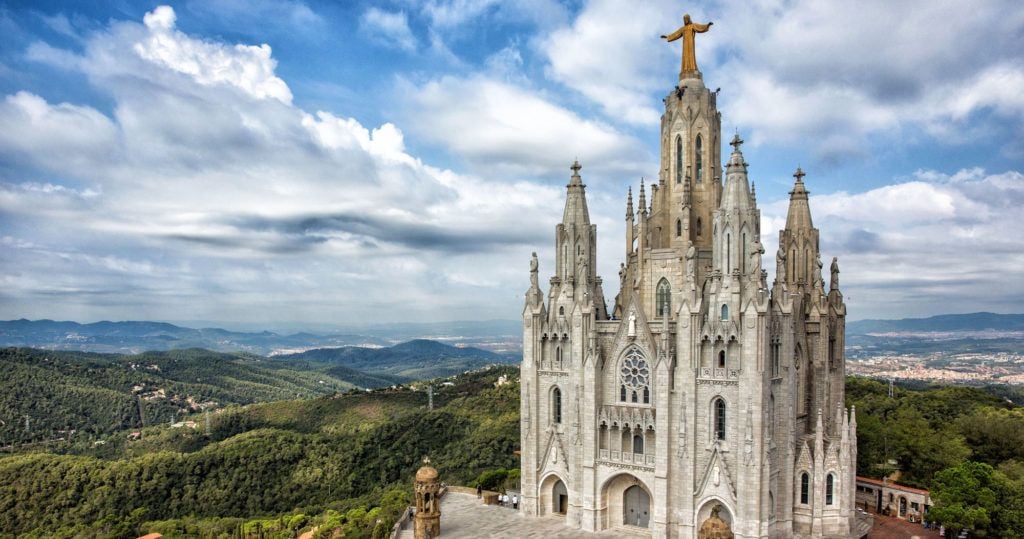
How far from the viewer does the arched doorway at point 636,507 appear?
1328 inches

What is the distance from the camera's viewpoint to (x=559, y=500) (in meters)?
36.2

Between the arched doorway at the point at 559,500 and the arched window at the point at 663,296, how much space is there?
1090cm

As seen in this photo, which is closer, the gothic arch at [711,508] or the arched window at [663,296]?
the gothic arch at [711,508]

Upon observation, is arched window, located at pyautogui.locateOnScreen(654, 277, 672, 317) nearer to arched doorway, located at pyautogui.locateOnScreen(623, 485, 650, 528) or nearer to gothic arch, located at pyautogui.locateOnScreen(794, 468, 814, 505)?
arched doorway, located at pyautogui.locateOnScreen(623, 485, 650, 528)

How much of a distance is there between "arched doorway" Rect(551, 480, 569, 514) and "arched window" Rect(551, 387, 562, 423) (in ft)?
12.3

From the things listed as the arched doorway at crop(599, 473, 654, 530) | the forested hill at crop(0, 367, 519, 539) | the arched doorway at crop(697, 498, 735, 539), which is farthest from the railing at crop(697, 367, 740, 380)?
the forested hill at crop(0, 367, 519, 539)

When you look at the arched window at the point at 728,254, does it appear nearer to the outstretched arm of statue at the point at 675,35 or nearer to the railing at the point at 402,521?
the outstretched arm of statue at the point at 675,35

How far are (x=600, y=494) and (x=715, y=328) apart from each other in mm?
10307

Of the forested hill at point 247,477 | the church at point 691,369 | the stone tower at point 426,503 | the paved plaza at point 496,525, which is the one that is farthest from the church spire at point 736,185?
the forested hill at point 247,477

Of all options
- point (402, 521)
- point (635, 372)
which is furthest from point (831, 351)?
point (402, 521)

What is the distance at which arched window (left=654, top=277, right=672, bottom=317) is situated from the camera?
33750mm

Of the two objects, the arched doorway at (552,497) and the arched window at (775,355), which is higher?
the arched window at (775,355)

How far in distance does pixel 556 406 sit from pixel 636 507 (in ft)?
20.9

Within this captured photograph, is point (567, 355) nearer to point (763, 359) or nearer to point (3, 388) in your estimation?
point (763, 359)
